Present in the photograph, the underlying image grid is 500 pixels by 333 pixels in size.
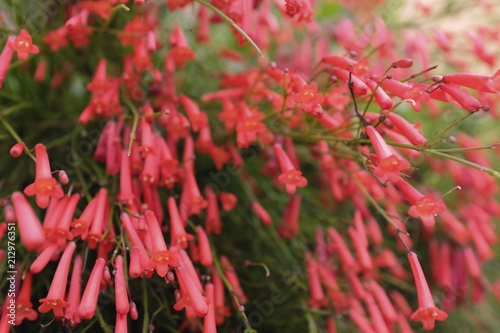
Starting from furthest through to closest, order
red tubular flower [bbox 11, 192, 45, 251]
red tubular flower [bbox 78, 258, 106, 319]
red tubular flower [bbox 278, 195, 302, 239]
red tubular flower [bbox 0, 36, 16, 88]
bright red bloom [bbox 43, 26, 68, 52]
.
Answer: red tubular flower [bbox 278, 195, 302, 239]
bright red bloom [bbox 43, 26, 68, 52]
red tubular flower [bbox 0, 36, 16, 88]
red tubular flower [bbox 78, 258, 106, 319]
red tubular flower [bbox 11, 192, 45, 251]

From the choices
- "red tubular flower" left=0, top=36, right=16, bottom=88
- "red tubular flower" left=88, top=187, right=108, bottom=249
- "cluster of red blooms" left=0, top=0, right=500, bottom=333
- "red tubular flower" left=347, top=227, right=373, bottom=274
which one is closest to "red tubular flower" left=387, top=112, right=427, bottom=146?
"cluster of red blooms" left=0, top=0, right=500, bottom=333

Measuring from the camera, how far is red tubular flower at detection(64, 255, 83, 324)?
0.62 meters

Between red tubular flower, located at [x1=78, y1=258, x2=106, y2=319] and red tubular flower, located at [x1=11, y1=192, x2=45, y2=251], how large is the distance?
0.41 ft

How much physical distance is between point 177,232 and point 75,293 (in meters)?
0.15

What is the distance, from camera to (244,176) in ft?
3.21

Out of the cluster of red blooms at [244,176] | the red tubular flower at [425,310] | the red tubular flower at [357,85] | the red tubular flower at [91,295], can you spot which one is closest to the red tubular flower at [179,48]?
the cluster of red blooms at [244,176]

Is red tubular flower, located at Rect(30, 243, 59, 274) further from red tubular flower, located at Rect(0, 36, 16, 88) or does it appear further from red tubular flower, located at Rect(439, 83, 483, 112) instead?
red tubular flower, located at Rect(439, 83, 483, 112)

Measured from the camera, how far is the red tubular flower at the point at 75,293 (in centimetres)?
62

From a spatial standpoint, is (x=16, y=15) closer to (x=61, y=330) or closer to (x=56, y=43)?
(x=56, y=43)

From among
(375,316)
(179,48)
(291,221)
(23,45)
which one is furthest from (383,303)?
(23,45)

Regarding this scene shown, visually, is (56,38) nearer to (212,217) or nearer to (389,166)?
(212,217)

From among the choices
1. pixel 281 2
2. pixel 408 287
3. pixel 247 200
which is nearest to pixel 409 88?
pixel 281 2

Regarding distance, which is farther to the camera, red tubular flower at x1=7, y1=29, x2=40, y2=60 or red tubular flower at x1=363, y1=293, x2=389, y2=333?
red tubular flower at x1=363, y1=293, x2=389, y2=333

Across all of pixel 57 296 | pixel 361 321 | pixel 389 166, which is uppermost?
pixel 389 166
